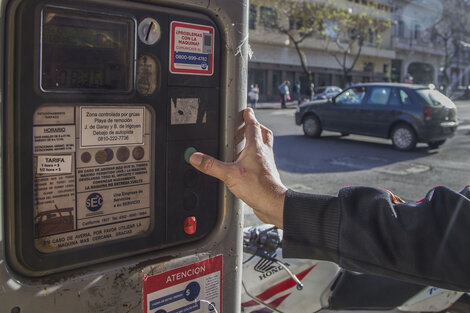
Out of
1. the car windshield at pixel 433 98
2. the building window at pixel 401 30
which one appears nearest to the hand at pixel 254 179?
the car windshield at pixel 433 98

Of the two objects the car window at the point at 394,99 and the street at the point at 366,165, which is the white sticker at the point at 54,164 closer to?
the street at the point at 366,165

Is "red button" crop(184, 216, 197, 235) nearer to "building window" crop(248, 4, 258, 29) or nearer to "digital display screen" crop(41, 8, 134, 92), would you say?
"digital display screen" crop(41, 8, 134, 92)

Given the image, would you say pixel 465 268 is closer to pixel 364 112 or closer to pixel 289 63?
pixel 364 112

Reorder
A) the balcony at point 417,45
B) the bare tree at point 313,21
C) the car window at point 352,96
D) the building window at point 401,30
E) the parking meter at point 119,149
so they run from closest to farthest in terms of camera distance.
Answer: the parking meter at point 119,149
the car window at point 352,96
the bare tree at point 313,21
the building window at point 401,30
the balcony at point 417,45

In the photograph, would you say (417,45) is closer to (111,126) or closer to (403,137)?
(403,137)

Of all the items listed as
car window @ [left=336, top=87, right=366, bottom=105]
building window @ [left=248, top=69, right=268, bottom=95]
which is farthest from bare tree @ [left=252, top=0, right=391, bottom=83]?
car window @ [left=336, top=87, right=366, bottom=105]

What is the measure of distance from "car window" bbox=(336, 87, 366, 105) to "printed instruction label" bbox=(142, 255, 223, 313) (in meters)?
9.61

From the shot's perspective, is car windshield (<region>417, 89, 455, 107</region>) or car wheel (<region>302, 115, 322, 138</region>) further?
car wheel (<region>302, 115, 322, 138</region>)

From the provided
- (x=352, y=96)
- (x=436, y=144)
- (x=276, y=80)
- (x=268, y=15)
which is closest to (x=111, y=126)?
(x=436, y=144)

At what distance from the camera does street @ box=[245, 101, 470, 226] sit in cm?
653

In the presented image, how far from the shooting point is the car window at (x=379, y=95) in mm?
9938

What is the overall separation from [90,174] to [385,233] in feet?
2.49

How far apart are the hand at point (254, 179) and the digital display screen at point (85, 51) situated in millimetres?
305

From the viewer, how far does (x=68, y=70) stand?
1.08m
